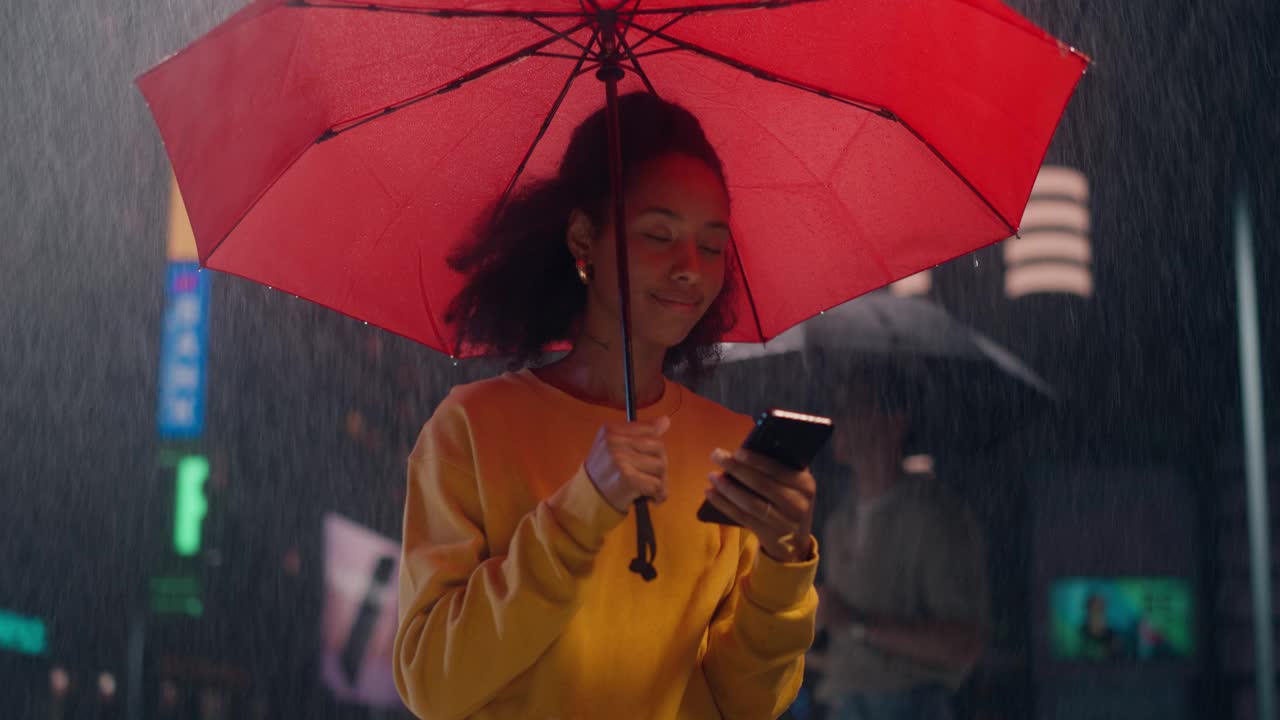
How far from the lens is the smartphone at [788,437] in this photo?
1635 millimetres

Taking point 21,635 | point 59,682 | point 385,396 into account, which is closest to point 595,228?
point 385,396

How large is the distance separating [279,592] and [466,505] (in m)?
15.8

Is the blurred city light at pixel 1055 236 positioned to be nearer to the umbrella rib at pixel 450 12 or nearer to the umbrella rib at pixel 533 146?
the umbrella rib at pixel 533 146

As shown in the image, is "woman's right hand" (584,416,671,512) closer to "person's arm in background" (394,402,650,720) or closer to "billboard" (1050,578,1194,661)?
"person's arm in background" (394,402,650,720)

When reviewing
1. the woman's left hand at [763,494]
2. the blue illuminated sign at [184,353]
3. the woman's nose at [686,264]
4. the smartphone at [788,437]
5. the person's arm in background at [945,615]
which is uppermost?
the blue illuminated sign at [184,353]

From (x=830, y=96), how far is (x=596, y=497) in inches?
A: 36.3

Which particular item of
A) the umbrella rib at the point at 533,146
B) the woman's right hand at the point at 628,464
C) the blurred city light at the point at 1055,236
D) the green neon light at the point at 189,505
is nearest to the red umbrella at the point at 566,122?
the umbrella rib at the point at 533,146

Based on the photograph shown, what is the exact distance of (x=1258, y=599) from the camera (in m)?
8.39

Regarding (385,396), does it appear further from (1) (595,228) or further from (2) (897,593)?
(1) (595,228)

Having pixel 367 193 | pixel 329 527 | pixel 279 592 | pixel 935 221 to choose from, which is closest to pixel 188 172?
pixel 367 193

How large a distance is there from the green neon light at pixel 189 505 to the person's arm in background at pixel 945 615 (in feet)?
44.8

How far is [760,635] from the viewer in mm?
1917

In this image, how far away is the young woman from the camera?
171 cm

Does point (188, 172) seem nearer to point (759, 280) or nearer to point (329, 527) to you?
point (759, 280)
